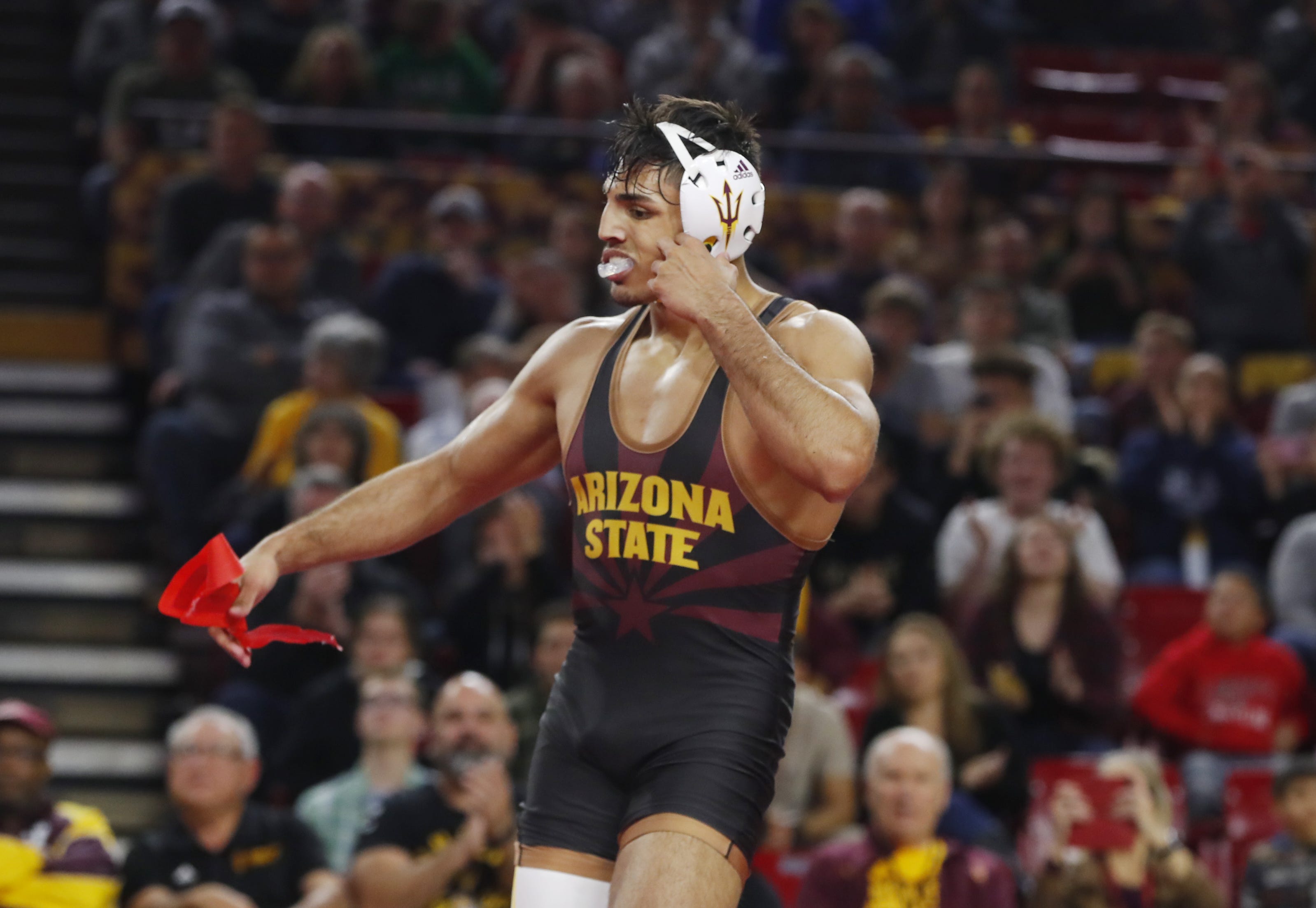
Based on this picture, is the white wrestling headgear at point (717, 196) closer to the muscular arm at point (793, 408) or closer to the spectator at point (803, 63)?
the muscular arm at point (793, 408)

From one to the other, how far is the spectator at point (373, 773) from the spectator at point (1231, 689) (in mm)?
2926

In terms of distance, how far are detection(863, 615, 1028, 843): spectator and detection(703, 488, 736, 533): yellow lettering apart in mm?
3655

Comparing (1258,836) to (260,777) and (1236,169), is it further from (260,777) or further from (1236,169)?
(1236,169)

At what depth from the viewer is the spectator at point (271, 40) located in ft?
A: 36.4

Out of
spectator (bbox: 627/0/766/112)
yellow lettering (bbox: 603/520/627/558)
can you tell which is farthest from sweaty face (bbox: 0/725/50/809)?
spectator (bbox: 627/0/766/112)

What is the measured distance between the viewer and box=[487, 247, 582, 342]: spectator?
9.21 metres

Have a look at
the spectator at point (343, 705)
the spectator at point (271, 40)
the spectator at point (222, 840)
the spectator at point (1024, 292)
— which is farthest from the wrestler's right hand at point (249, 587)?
the spectator at point (271, 40)

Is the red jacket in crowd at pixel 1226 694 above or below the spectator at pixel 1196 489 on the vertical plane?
below

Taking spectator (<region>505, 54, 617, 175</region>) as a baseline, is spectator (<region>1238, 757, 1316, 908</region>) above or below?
below

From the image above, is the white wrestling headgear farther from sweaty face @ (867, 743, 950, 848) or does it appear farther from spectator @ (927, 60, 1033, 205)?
spectator @ (927, 60, 1033, 205)

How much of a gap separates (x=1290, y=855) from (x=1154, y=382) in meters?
3.33

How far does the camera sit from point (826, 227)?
10.6 meters

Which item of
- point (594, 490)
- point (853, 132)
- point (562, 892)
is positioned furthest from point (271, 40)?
point (562, 892)

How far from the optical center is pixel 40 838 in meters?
6.15
